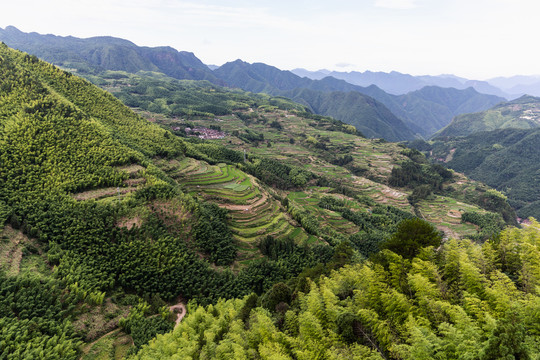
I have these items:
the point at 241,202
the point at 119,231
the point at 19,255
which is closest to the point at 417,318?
the point at 119,231

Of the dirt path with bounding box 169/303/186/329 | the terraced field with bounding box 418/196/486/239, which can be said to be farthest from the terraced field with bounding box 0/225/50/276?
the terraced field with bounding box 418/196/486/239

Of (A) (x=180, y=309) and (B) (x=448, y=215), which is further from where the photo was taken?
(B) (x=448, y=215)

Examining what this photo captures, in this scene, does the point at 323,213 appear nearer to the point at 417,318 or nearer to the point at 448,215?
the point at 448,215

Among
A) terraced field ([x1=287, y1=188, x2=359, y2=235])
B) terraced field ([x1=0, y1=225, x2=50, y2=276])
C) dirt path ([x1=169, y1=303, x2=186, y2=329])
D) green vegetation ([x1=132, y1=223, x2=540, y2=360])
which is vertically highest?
green vegetation ([x1=132, y1=223, x2=540, y2=360])

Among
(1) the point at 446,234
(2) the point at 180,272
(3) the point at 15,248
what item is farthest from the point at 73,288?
(1) the point at 446,234

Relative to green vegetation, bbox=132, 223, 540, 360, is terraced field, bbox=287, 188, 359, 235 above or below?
below

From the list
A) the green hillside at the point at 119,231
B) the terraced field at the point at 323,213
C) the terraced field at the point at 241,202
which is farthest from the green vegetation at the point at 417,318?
the terraced field at the point at 323,213

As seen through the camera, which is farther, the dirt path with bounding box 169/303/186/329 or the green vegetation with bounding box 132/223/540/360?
the dirt path with bounding box 169/303/186/329

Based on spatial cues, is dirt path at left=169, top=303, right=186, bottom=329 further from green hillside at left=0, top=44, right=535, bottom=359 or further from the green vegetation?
the green vegetation

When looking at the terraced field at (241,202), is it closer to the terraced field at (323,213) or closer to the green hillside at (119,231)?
the green hillside at (119,231)
